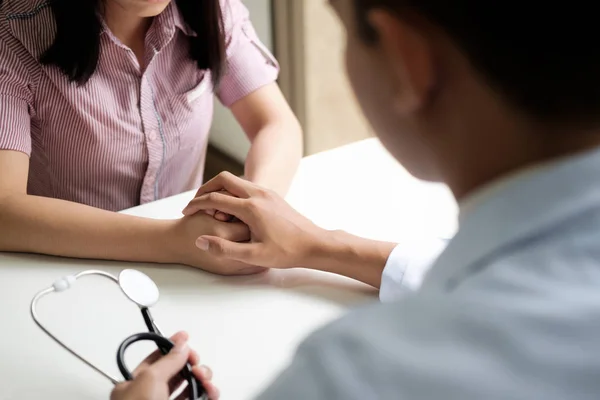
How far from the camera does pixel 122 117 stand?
1.19 metres

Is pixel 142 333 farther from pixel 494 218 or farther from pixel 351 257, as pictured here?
pixel 494 218

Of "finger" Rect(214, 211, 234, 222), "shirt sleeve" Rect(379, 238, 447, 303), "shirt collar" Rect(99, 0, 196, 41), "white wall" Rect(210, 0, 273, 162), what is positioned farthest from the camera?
"white wall" Rect(210, 0, 273, 162)

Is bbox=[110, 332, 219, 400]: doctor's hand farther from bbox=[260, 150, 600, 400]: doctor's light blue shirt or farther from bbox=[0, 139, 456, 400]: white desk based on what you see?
bbox=[260, 150, 600, 400]: doctor's light blue shirt

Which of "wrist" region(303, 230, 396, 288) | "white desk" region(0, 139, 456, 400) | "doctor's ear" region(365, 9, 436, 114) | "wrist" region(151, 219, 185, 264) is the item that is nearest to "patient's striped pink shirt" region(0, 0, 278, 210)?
"white desk" region(0, 139, 456, 400)

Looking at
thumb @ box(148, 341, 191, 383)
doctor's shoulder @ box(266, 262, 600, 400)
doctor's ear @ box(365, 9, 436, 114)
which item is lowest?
thumb @ box(148, 341, 191, 383)

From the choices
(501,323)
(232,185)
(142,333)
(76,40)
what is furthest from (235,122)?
(501,323)

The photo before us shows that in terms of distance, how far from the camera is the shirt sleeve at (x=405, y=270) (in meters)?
0.87

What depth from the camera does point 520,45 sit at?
41 centimetres

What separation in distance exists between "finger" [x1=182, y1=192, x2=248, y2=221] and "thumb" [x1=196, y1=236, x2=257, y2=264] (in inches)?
2.1

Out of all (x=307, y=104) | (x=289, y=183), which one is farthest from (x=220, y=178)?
(x=307, y=104)

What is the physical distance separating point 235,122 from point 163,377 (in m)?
1.79

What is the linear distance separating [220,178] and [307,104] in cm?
124

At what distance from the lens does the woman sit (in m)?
0.97

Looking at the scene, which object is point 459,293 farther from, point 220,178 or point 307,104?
point 307,104
